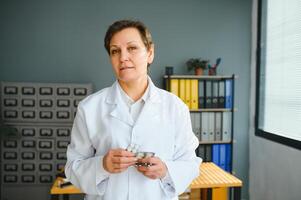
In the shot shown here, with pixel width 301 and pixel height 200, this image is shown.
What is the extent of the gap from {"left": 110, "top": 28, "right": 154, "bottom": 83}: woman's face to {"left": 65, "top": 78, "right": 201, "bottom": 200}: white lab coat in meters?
0.11

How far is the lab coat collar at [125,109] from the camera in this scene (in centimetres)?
105

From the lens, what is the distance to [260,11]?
3744 mm

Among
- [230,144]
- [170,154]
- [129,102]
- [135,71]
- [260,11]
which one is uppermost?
[260,11]

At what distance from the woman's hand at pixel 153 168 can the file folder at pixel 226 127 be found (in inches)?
107

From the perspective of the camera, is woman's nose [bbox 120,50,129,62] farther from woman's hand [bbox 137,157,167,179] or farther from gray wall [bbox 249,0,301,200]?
gray wall [bbox 249,0,301,200]

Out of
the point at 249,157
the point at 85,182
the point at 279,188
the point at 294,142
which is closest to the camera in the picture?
the point at 85,182

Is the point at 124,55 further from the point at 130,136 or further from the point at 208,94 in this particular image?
the point at 208,94

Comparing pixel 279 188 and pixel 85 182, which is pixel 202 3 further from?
pixel 85 182

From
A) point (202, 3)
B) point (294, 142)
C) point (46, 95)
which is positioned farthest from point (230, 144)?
point (46, 95)

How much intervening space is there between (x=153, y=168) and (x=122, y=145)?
143 mm

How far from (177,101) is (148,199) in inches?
15.1

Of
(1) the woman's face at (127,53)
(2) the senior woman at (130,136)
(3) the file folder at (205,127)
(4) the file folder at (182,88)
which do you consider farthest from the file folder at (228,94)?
(1) the woman's face at (127,53)

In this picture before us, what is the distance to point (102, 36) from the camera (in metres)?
3.76

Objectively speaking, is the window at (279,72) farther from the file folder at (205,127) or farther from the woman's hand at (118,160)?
the woman's hand at (118,160)
